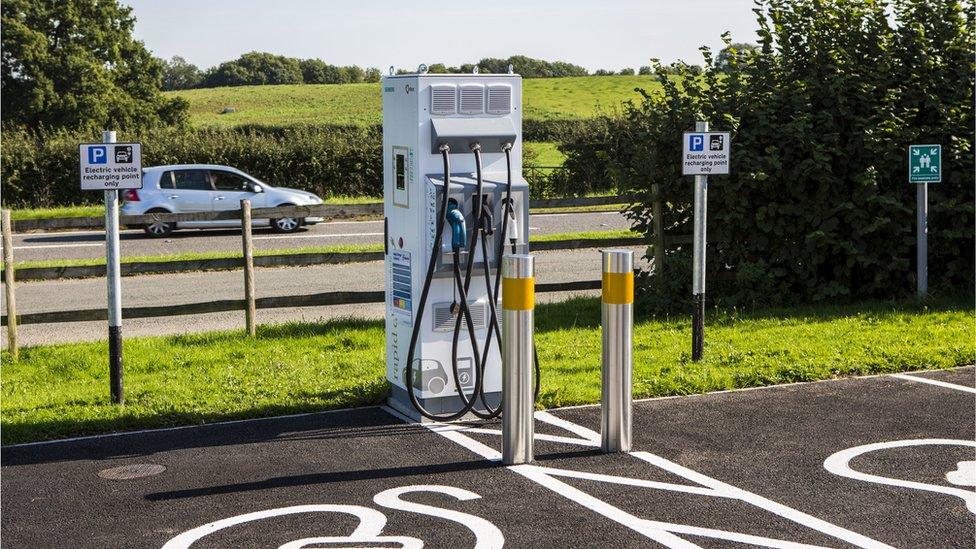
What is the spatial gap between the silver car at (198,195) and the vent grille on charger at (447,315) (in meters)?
16.8

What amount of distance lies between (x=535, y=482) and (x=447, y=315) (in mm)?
1779

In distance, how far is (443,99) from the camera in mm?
8211

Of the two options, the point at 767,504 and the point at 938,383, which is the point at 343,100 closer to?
the point at 938,383

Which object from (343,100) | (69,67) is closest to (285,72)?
(343,100)

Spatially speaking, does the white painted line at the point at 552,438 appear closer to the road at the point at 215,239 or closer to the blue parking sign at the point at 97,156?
the blue parking sign at the point at 97,156

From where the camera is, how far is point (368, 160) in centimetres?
3425

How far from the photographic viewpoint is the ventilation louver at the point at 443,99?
8.17m

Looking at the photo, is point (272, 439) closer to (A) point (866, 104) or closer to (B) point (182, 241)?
(A) point (866, 104)

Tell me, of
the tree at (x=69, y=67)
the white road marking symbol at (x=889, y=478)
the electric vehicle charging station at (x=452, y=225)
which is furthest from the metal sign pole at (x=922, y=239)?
the tree at (x=69, y=67)

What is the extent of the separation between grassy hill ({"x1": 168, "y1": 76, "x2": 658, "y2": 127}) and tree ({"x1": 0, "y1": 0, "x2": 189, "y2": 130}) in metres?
9.17

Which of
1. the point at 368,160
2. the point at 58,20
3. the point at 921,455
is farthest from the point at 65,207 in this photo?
the point at 921,455

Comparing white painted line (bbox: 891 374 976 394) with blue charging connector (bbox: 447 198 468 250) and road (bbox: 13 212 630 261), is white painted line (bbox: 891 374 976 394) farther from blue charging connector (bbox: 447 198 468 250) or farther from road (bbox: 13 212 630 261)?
road (bbox: 13 212 630 261)

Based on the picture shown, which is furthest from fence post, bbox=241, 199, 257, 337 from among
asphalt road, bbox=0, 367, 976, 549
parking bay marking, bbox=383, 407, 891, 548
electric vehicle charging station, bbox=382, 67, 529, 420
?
parking bay marking, bbox=383, 407, 891, 548

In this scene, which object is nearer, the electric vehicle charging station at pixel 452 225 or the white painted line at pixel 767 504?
the white painted line at pixel 767 504
